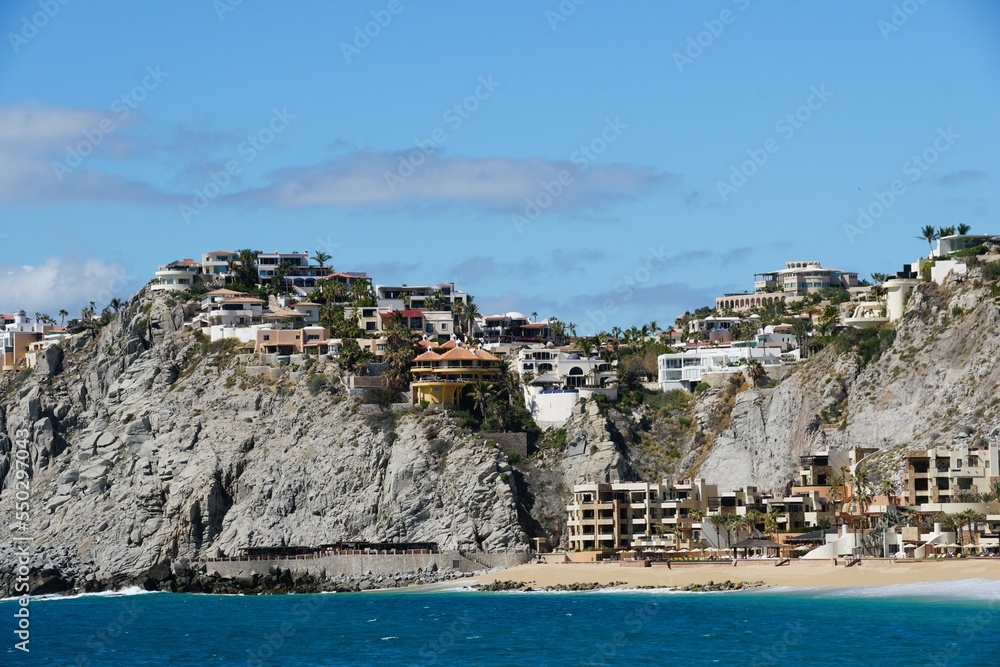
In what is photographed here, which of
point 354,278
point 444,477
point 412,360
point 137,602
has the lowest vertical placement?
point 137,602

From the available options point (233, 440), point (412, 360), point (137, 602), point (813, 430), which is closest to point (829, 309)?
point (813, 430)

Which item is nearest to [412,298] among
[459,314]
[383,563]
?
[459,314]

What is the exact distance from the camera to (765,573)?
111 m

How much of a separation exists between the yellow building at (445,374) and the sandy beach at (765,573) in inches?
707

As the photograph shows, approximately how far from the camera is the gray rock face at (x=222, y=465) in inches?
4973

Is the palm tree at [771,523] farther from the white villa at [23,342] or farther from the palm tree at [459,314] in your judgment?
the white villa at [23,342]

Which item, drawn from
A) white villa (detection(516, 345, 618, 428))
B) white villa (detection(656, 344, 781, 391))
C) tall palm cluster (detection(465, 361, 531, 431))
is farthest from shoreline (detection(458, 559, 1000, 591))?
white villa (detection(656, 344, 781, 391))

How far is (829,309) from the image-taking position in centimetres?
14888

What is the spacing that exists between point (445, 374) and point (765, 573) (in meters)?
34.0

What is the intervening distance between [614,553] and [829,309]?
3758cm

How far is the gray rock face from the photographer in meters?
126

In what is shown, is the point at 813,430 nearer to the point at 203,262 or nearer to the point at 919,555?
the point at 919,555

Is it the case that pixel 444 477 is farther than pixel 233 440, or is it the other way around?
pixel 233 440

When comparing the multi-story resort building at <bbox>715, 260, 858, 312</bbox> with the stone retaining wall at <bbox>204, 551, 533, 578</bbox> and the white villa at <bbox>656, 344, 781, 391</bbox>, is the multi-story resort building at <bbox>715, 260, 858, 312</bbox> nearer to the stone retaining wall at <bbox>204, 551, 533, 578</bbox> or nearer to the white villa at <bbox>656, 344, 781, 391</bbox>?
the white villa at <bbox>656, 344, 781, 391</bbox>
